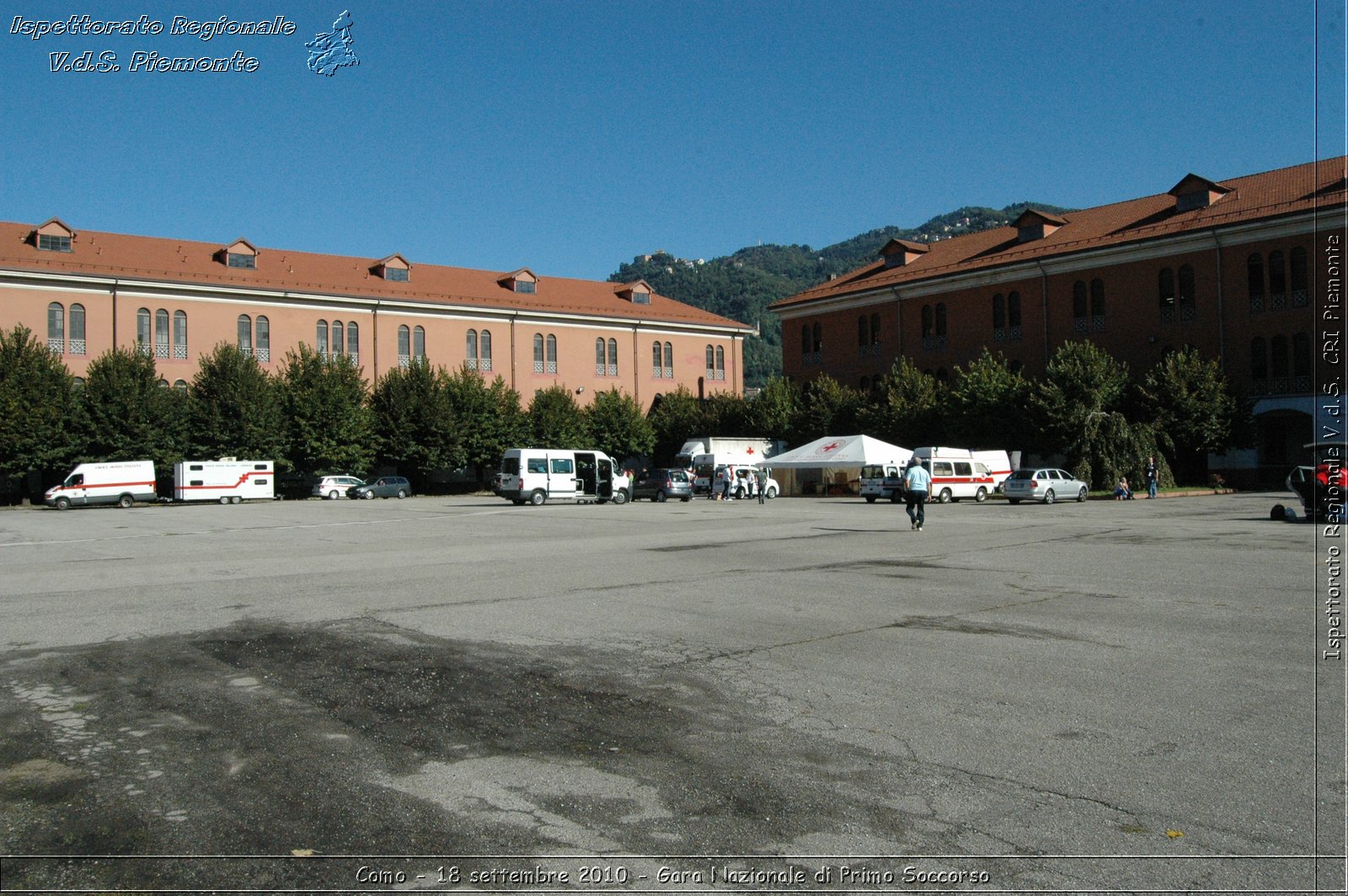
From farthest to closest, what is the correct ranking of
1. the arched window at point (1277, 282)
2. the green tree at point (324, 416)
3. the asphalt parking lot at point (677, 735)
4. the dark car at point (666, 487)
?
the green tree at point (324, 416)
the dark car at point (666, 487)
the arched window at point (1277, 282)
the asphalt parking lot at point (677, 735)

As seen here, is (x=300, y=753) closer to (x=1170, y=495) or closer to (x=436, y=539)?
(x=436, y=539)

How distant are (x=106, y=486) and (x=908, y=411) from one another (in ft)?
147

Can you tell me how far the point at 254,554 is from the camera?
1884 centimetres

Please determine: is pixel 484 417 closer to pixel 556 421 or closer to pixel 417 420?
pixel 417 420

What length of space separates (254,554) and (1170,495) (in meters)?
39.5

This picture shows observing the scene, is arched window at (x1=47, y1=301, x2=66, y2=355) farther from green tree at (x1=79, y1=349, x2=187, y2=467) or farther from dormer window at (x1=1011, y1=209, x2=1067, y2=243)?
dormer window at (x1=1011, y1=209, x2=1067, y2=243)

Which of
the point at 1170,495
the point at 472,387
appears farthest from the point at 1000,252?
the point at 472,387

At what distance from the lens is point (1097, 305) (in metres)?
57.3

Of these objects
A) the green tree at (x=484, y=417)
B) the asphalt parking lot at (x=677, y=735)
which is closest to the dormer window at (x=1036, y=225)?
the green tree at (x=484, y=417)

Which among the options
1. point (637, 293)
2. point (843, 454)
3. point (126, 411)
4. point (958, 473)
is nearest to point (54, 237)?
point (126, 411)

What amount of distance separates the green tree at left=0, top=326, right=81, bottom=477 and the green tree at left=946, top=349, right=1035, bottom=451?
48.8 meters

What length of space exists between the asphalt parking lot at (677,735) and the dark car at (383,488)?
48.1m

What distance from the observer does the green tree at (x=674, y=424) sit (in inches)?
2990

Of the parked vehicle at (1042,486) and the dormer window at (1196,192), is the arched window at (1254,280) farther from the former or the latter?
the parked vehicle at (1042,486)
